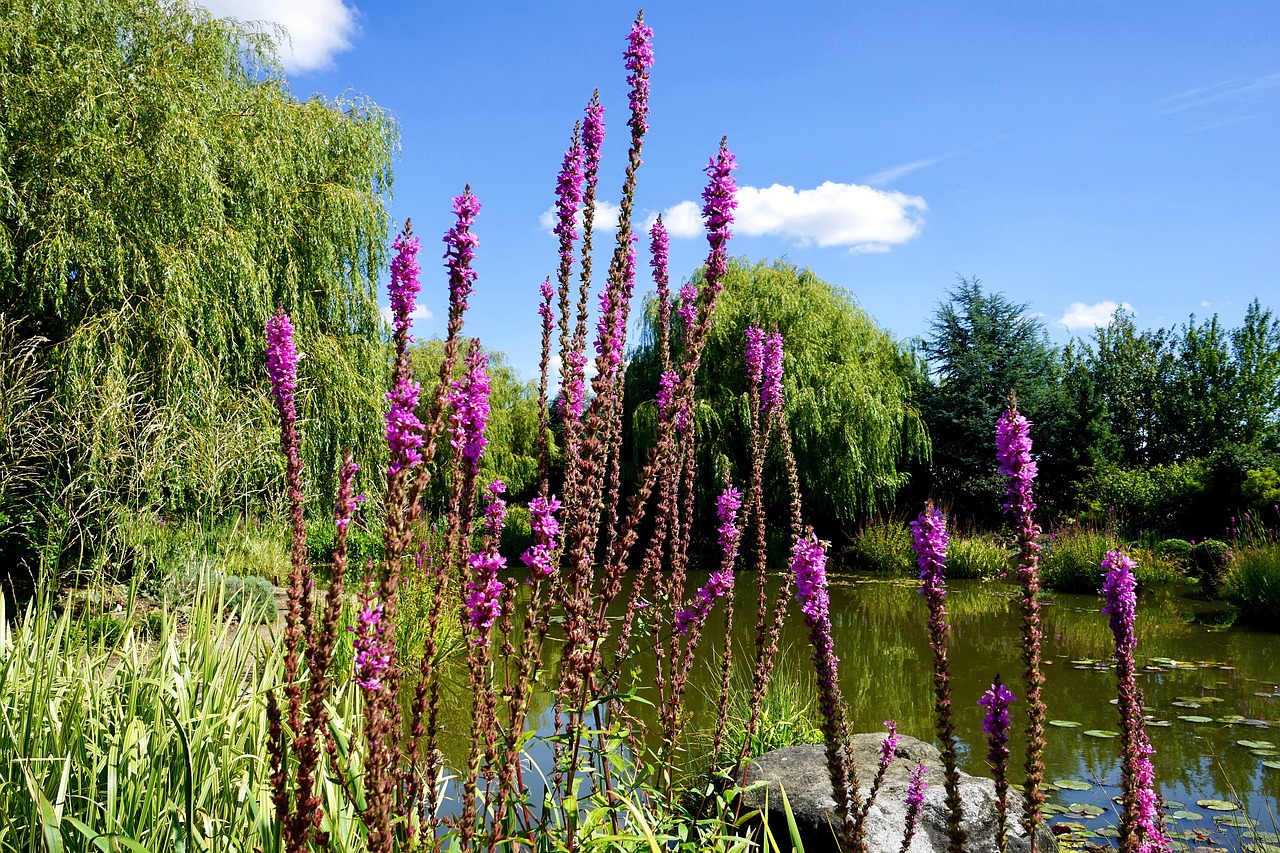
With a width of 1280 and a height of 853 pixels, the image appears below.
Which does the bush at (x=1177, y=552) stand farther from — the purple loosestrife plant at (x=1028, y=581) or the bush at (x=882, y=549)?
the purple loosestrife plant at (x=1028, y=581)

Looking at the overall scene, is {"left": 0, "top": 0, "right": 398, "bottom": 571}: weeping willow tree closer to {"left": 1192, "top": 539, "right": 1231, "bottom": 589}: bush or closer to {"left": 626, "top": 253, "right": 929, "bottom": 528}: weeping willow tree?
{"left": 626, "top": 253, "right": 929, "bottom": 528}: weeping willow tree

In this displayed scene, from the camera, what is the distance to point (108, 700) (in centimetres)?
323

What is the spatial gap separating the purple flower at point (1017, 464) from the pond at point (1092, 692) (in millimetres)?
2847

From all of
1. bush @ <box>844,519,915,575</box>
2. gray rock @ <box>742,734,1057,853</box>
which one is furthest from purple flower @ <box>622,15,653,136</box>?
bush @ <box>844,519,915,575</box>

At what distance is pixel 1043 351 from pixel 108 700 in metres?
23.9

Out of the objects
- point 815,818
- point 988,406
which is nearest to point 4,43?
point 815,818

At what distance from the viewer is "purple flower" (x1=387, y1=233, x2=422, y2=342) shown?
2.01m

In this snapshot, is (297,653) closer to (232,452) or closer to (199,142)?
(232,452)

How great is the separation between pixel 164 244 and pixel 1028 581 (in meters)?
9.93

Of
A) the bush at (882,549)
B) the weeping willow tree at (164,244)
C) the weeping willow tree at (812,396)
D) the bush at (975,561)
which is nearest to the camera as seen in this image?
the weeping willow tree at (164,244)

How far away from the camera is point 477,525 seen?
8.51 feet

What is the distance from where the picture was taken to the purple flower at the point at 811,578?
2393 mm

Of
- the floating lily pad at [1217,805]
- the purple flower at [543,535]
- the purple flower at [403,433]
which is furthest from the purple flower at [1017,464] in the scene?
the floating lily pad at [1217,805]

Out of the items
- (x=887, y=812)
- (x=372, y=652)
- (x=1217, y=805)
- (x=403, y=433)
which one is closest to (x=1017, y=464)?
(x=403, y=433)
